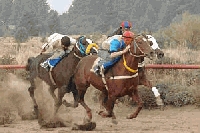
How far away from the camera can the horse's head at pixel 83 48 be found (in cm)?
1079

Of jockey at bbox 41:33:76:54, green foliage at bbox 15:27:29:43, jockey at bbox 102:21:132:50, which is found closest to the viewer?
jockey at bbox 102:21:132:50

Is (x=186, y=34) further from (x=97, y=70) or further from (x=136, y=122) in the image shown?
(x=97, y=70)

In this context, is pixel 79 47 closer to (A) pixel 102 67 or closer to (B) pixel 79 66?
(B) pixel 79 66

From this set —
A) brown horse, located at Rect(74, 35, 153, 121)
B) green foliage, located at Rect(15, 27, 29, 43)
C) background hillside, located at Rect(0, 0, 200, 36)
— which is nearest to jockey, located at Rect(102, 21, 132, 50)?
brown horse, located at Rect(74, 35, 153, 121)

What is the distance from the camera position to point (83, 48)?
10.9m

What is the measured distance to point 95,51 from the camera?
429 inches

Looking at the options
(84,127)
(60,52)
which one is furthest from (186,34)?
(84,127)

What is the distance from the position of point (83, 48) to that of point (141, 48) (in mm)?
2377

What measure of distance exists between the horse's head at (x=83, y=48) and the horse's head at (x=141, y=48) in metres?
2.08

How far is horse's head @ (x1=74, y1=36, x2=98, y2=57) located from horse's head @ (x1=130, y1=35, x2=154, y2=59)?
2.08m

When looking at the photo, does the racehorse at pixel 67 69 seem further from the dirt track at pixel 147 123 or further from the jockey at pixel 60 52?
the dirt track at pixel 147 123

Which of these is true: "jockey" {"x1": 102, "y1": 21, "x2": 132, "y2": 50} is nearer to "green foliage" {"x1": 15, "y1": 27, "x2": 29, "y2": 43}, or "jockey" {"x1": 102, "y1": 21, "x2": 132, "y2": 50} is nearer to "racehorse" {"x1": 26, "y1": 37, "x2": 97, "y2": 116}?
"racehorse" {"x1": 26, "y1": 37, "x2": 97, "y2": 116}

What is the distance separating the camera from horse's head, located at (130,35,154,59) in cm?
864

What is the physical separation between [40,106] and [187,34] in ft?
71.4
